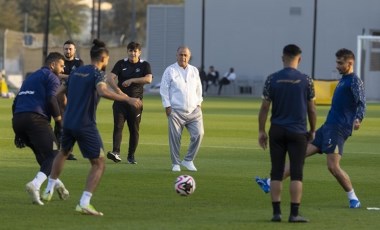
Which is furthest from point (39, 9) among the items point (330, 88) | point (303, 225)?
point (303, 225)

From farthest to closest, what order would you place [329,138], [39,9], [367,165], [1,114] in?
[39,9]
[1,114]
[367,165]
[329,138]

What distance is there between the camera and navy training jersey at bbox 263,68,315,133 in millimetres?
13031

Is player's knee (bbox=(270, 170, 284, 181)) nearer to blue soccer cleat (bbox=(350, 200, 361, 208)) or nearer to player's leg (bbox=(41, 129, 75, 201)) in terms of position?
blue soccer cleat (bbox=(350, 200, 361, 208))

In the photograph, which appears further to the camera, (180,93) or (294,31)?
(294,31)

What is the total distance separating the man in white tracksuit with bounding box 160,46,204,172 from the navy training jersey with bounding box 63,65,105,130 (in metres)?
5.55

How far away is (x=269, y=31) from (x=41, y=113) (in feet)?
208

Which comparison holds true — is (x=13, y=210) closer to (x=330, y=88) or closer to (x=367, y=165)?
(x=367, y=165)

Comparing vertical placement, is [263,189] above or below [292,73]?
below

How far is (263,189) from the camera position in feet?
50.7

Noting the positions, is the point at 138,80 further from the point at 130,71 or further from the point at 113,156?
the point at 113,156

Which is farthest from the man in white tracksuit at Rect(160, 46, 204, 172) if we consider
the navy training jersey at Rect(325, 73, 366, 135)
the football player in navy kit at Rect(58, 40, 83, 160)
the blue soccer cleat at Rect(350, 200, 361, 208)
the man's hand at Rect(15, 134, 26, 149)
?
the blue soccer cleat at Rect(350, 200, 361, 208)

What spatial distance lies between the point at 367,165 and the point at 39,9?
108m

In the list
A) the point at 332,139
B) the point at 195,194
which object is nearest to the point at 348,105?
the point at 332,139

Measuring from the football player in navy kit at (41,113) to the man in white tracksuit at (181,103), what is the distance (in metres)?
4.38
